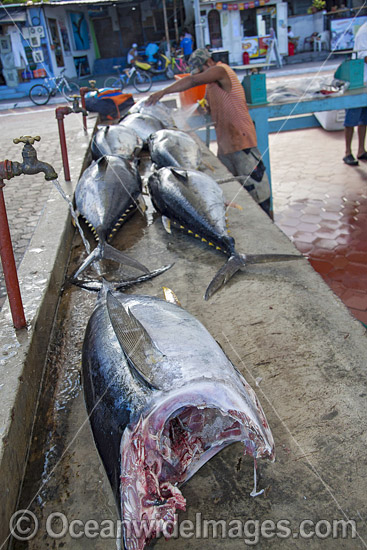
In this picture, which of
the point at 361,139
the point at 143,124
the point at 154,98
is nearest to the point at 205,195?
the point at 143,124

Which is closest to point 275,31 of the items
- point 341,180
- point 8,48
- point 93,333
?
point 8,48

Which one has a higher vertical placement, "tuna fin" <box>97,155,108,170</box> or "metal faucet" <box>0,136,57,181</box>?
"metal faucet" <box>0,136,57,181</box>

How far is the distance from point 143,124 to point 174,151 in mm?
1895

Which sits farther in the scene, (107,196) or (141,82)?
(141,82)

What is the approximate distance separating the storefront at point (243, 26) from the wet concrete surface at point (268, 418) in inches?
879

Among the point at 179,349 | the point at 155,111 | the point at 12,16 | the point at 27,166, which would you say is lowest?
the point at 179,349

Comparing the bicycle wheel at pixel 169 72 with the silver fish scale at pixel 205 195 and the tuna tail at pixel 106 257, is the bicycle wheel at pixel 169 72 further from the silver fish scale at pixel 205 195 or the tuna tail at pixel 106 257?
the tuna tail at pixel 106 257

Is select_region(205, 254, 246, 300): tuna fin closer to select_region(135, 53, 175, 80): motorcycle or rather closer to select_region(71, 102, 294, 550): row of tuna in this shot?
select_region(71, 102, 294, 550): row of tuna

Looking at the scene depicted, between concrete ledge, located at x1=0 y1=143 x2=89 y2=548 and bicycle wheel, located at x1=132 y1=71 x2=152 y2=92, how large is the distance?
17116 millimetres

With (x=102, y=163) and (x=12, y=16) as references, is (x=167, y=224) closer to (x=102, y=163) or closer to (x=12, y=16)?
(x=102, y=163)

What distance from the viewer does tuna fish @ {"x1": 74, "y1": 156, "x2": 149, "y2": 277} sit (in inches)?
139

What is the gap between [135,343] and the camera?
1.67 metres

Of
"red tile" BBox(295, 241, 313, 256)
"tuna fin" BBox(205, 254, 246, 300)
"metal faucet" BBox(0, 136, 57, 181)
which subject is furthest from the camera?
"red tile" BBox(295, 241, 313, 256)

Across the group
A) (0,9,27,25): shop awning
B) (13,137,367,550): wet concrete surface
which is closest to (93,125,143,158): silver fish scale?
(13,137,367,550): wet concrete surface
